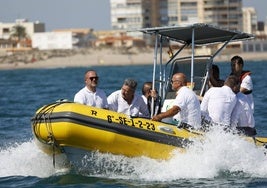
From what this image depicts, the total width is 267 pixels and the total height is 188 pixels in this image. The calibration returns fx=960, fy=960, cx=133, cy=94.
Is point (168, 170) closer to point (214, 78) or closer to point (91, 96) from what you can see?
point (91, 96)

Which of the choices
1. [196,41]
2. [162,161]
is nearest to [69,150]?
[162,161]

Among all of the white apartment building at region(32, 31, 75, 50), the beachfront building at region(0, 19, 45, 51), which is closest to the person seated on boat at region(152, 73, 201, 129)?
the beachfront building at region(0, 19, 45, 51)

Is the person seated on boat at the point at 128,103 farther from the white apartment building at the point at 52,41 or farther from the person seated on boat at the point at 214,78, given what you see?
the white apartment building at the point at 52,41

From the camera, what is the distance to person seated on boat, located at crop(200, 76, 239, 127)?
1248 centimetres

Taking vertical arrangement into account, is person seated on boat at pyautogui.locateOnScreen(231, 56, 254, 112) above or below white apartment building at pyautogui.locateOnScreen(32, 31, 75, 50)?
above

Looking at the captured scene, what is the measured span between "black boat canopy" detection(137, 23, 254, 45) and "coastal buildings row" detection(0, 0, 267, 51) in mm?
106090

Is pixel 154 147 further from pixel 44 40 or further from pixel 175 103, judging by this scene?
pixel 44 40

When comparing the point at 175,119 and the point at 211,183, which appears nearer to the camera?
the point at 211,183

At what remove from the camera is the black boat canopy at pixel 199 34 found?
1345 cm

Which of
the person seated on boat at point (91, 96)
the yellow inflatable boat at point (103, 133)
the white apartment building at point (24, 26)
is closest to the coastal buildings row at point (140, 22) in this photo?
the white apartment building at point (24, 26)

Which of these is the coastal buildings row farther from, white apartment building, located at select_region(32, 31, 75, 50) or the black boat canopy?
the black boat canopy

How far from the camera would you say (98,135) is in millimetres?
11680

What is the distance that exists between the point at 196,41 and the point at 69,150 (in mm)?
3553

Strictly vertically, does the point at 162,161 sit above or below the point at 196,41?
below
